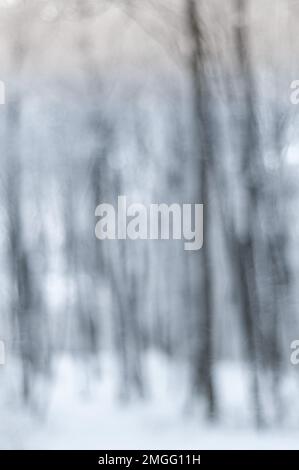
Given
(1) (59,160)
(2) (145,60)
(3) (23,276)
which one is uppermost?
(2) (145,60)

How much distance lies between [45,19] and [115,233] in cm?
77

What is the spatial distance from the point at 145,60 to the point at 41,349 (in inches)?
41.4

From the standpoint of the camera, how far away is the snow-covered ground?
172 centimetres

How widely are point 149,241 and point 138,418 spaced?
0.60 metres

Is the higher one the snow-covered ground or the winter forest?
the winter forest

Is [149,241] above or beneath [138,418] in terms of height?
above

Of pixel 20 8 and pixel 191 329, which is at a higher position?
pixel 20 8

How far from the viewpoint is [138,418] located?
68.3 inches

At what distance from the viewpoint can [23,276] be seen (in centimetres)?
177

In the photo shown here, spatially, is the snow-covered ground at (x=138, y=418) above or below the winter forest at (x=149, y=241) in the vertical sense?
below

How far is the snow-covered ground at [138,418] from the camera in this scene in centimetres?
172
